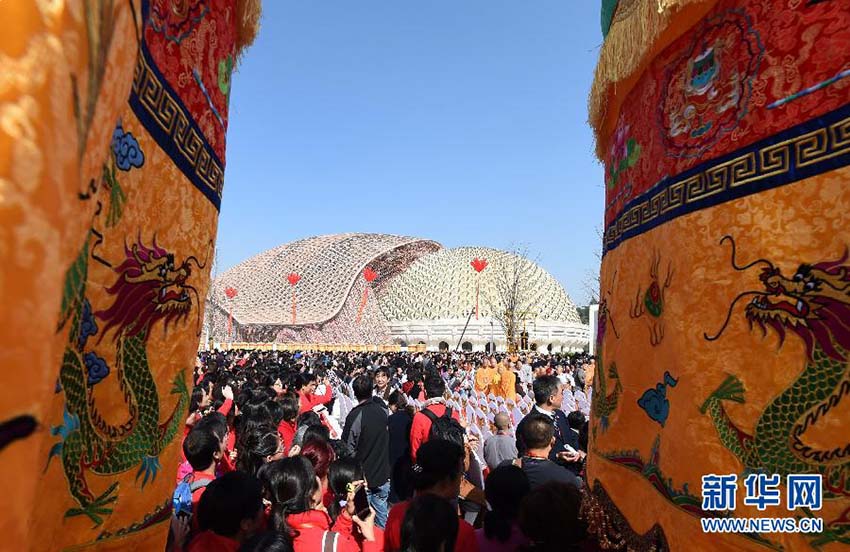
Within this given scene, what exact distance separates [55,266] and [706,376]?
143 centimetres

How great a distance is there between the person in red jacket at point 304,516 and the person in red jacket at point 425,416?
1140 millimetres

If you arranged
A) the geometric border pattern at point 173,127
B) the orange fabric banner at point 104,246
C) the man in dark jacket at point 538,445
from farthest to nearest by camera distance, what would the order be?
the man in dark jacket at point 538,445 < the geometric border pattern at point 173,127 < the orange fabric banner at point 104,246

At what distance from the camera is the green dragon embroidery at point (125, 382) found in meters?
1.15

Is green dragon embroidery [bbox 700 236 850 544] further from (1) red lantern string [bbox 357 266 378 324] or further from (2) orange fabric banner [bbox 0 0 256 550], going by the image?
(1) red lantern string [bbox 357 266 378 324]

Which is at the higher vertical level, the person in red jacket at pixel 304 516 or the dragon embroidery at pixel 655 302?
the dragon embroidery at pixel 655 302

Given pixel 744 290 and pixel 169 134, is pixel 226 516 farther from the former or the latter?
pixel 744 290

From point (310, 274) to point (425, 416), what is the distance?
39.2 metres

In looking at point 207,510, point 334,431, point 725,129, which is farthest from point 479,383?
point 725,129

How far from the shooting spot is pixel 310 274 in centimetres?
4222

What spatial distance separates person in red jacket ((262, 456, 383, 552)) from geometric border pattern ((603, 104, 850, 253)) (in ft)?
5.50

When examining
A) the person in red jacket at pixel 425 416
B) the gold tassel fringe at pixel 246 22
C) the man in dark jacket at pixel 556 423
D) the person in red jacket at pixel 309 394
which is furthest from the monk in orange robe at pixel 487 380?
the gold tassel fringe at pixel 246 22

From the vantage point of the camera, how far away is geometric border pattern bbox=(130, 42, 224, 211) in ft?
4.09

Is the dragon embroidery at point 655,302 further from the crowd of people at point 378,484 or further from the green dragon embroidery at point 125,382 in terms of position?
the green dragon embroidery at point 125,382

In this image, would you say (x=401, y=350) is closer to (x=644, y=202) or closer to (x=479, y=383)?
(x=479, y=383)
